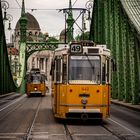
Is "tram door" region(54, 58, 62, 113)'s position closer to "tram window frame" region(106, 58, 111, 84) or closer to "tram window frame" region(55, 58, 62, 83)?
"tram window frame" region(55, 58, 62, 83)

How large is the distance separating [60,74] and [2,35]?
30684mm

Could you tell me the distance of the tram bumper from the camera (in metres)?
19.1

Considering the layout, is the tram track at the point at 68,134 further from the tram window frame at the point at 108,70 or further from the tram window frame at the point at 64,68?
the tram window frame at the point at 108,70

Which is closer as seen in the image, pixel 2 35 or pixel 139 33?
pixel 139 33

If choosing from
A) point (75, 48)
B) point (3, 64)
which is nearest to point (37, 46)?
point (3, 64)

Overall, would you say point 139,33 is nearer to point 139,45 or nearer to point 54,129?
point 139,45

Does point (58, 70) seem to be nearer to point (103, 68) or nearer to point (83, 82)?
point (83, 82)

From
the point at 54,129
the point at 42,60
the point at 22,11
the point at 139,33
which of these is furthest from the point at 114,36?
the point at 42,60

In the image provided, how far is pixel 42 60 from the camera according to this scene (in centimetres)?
16400

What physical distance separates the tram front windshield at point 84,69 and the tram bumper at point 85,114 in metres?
0.88

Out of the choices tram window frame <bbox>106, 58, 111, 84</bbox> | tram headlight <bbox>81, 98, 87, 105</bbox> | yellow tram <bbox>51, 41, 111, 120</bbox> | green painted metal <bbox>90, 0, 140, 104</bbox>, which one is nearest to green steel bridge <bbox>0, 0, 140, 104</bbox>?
green painted metal <bbox>90, 0, 140, 104</bbox>

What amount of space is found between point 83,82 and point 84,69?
452 mm

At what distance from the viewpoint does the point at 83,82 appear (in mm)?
19141

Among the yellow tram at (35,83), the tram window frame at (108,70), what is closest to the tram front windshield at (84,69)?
the tram window frame at (108,70)
